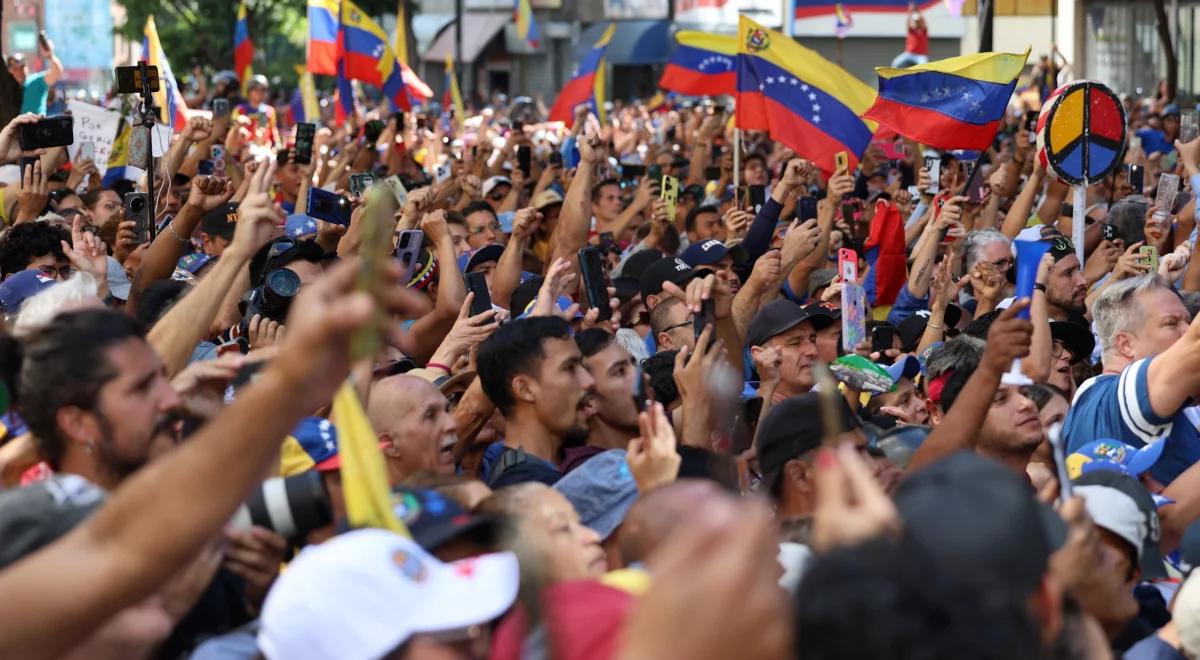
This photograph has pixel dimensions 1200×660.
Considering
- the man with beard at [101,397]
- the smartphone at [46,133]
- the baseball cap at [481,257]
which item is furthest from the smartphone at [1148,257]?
the man with beard at [101,397]

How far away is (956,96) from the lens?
36.3 feet

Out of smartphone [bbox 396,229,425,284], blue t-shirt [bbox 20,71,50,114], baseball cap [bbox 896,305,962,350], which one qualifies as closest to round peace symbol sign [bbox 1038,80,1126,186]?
baseball cap [bbox 896,305,962,350]

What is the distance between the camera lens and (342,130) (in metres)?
19.1

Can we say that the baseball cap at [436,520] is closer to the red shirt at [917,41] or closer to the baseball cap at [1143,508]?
the baseball cap at [1143,508]

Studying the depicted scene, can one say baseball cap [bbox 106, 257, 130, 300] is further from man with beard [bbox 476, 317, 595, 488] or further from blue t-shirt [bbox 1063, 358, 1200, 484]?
blue t-shirt [bbox 1063, 358, 1200, 484]

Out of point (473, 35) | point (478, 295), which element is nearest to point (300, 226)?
point (478, 295)

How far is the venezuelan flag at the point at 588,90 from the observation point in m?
19.9

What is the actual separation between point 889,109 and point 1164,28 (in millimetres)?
14860

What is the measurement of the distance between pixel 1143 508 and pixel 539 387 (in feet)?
7.40

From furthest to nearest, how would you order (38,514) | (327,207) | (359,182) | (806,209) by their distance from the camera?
(806,209) < (359,182) < (327,207) < (38,514)

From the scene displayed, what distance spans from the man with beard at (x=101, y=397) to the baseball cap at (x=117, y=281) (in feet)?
13.2

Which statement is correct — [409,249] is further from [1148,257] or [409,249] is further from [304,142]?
[304,142]

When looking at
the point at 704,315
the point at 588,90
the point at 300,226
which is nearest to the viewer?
the point at 704,315

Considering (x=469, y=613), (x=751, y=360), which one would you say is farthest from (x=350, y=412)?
(x=751, y=360)
